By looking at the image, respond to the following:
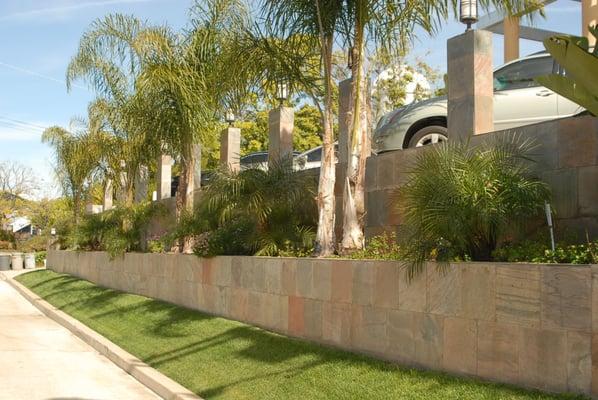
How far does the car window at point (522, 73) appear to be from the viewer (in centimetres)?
998

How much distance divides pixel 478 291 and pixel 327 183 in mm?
4335

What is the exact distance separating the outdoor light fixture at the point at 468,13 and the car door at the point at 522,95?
1.37 meters

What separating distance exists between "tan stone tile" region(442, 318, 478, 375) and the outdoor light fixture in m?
3.97

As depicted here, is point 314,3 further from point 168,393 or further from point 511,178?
point 168,393

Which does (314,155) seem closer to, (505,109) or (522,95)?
(505,109)

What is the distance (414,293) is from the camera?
289 inches

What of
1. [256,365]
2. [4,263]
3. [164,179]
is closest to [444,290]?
[256,365]

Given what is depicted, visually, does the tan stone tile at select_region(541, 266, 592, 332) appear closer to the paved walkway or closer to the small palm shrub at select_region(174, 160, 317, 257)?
the paved walkway

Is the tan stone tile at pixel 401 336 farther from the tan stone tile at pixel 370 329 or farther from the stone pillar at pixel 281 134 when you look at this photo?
the stone pillar at pixel 281 134

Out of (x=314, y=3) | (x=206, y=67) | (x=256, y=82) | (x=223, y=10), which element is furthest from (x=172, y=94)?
(x=314, y=3)

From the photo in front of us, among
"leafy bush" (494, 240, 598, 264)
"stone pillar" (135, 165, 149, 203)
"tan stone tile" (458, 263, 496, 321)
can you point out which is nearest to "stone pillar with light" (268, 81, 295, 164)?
"leafy bush" (494, 240, 598, 264)

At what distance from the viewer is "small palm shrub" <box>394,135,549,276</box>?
693 cm

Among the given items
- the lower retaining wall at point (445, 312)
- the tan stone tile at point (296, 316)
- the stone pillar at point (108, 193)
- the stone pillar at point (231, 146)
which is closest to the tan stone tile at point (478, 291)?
the lower retaining wall at point (445, 312)

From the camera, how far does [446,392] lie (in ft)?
20.0
